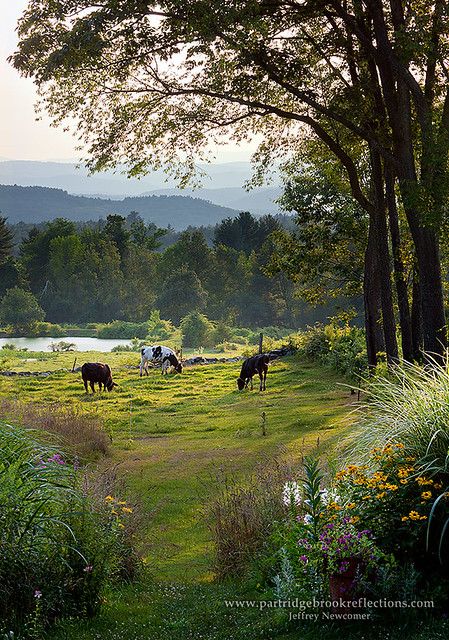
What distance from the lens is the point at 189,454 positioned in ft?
51.1

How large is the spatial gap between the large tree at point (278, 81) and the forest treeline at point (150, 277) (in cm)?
5923

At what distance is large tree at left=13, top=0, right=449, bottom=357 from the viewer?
1473 centimetres

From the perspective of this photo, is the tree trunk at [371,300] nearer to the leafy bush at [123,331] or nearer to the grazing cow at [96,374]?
the grazing cow at [96,374]

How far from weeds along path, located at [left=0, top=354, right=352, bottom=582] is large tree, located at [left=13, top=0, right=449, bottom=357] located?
344cm

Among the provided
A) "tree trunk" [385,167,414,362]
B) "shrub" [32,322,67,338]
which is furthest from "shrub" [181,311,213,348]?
"tree trunk" [385,167,414,362]

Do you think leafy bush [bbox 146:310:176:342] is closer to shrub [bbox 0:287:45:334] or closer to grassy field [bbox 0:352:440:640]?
shrub [bbox 0:287:45:334]

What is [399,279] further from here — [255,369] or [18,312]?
[18,312]

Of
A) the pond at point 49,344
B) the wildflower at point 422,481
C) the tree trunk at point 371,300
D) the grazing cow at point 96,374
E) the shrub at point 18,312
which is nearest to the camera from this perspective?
the wildflower at point 422,481

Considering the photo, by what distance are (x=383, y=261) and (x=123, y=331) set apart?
2200 inches

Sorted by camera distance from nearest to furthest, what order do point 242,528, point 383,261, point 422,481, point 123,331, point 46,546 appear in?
1. point 422,481
2. point 46,546
3. point 242,528
4. point 383,261
5. point 123,331

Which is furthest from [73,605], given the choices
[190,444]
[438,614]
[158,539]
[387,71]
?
[387,71]

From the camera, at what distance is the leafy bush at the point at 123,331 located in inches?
2768

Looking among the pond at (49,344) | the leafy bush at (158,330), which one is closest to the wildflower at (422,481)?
the pond at (49,344)

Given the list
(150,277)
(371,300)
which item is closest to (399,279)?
(371,300)
